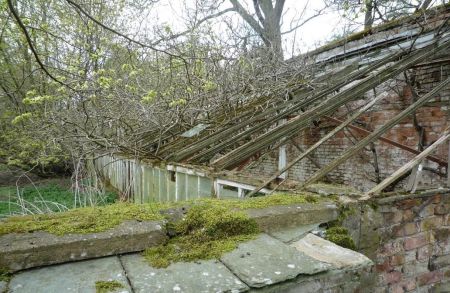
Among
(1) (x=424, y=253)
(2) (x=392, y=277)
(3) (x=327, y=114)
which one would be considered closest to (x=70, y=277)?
(2) (x=392, y=277)

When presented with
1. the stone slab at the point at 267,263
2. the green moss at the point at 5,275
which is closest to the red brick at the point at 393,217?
the stone slab at the point at 267,263

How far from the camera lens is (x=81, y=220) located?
198 centimetres

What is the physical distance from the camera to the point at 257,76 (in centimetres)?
732

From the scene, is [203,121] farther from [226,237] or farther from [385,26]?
[226,237]

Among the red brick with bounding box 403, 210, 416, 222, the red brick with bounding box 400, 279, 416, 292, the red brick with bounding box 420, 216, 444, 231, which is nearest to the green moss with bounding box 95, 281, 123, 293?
the red brick with bounding box 403, 210, 416, 222

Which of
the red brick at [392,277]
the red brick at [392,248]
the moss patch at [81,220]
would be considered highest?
the moss patch at [81,220]

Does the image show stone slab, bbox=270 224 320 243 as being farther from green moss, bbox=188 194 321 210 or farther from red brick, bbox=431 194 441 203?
red brick, bbox=431 194 441 203

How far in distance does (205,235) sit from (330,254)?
740 mm

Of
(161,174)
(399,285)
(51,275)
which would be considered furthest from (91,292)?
(161,174)

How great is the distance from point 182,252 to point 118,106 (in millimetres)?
6485

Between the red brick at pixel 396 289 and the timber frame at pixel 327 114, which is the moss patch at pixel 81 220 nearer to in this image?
the timber frame at pixel 327 114

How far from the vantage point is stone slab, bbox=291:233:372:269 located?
1728mm

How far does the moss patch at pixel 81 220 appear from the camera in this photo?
184cm

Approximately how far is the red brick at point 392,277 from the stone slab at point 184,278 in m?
2.02
